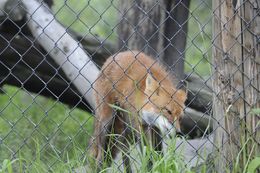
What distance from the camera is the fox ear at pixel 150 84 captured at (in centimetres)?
645

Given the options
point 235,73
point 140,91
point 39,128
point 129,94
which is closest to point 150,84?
point 140,91

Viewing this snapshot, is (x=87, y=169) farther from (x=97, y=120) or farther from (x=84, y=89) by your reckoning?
(x=84, y=89)

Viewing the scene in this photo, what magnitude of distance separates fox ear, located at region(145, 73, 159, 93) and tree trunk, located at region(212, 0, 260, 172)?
1184 millimetres

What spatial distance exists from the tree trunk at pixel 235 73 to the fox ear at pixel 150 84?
1184mm

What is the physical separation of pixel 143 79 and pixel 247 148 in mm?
1604

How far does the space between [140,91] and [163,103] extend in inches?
12.2

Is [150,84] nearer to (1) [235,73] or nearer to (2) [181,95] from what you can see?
(2) [181,95]

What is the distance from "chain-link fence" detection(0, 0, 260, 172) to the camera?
5.26m

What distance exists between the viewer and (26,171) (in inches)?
198

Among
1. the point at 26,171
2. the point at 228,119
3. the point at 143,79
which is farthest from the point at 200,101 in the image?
the point at 26,171

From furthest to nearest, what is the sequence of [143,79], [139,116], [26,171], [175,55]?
[175,55], [143,79], [139,116], [26,171]

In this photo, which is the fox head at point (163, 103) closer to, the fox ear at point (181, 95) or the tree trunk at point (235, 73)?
the fox ear at point (181, 95)

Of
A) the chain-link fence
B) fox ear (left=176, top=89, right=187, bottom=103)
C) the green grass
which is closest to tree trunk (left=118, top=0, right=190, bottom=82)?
the chain-link fence

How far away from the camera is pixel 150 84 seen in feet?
21.4
